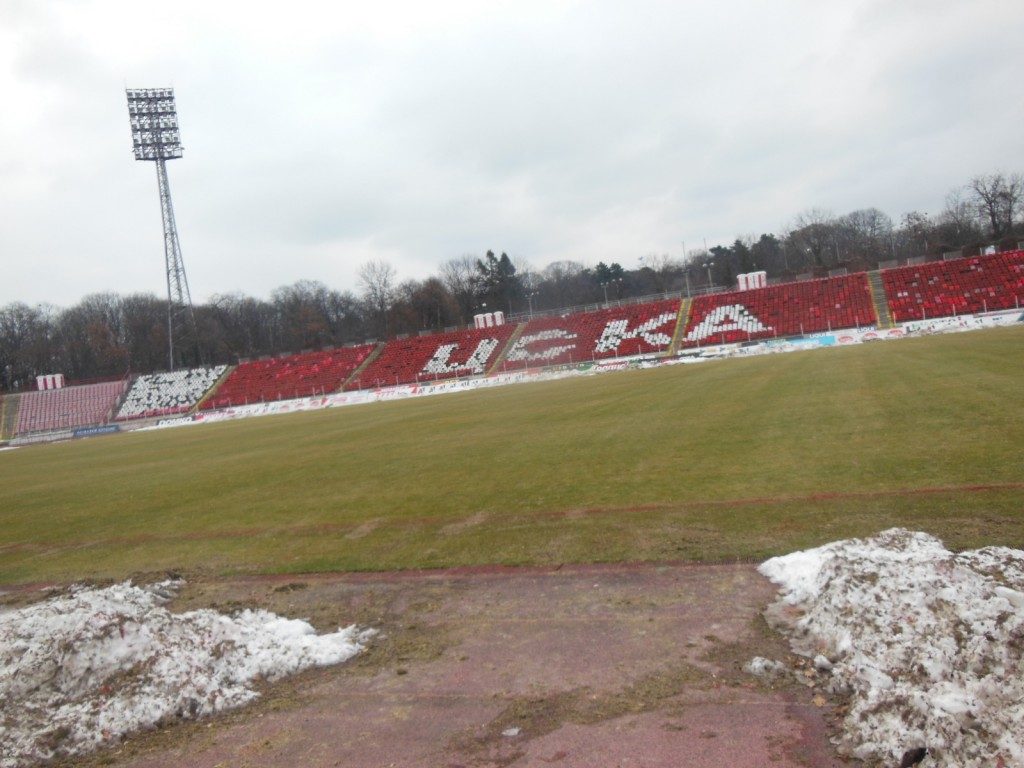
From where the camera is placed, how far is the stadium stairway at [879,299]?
1936 inches

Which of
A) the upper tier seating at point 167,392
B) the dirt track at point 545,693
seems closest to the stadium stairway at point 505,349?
the upper tier seating at point 167,392

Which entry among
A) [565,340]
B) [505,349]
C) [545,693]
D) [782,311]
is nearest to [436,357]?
[505,349]

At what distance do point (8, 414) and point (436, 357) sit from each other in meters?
47.0

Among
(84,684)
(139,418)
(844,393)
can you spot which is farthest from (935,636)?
(139,418)

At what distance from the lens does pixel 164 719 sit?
211 inches

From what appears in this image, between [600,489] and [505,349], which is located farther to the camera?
[505,349]

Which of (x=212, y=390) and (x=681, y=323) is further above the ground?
(x=681, y=323)

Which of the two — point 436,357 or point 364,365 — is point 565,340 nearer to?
point 436,357

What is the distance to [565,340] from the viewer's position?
6312 cm

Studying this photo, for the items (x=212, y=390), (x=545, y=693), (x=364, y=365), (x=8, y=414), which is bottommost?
(x=545, y=693)

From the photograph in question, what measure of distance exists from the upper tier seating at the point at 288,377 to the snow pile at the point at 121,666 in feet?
186

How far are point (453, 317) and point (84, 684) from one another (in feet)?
323

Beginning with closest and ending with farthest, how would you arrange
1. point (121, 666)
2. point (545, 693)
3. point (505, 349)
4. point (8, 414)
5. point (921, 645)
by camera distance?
point (921, 645) → point (545, 693) → point (121, 666) → point (505, 349) → point (8, 414)

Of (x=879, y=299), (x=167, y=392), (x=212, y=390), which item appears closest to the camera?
(x=879, y=299)
